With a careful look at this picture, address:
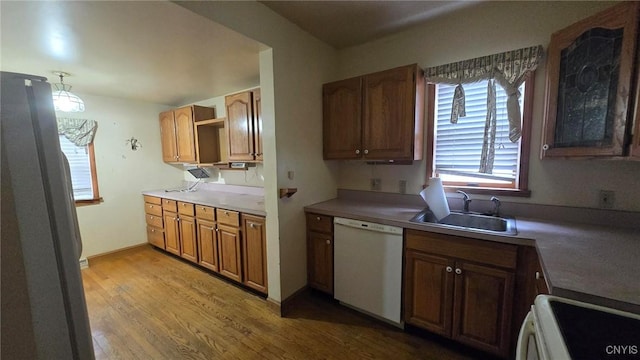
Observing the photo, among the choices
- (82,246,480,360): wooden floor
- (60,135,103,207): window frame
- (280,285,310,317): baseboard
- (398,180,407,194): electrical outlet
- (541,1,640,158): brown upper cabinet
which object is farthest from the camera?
(60,135,103,207): window frame

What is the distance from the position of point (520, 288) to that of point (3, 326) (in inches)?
91.2

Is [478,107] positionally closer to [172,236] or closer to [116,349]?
[116,349]

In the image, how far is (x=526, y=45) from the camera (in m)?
1.78

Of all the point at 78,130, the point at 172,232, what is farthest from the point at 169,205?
the point at 78,130

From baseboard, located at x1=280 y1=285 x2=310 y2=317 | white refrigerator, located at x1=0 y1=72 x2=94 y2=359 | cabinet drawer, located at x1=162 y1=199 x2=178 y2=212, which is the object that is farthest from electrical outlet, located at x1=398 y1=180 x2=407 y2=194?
cabinet drawer, located at x1=162 y1=199 x2=178 y2=212

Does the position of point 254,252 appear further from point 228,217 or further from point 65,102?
point 65,102

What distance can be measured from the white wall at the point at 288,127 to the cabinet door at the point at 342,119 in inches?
3.0

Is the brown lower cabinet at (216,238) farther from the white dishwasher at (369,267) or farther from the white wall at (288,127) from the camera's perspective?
the white dishwasher at (369,267)

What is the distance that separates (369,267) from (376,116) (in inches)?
50.3

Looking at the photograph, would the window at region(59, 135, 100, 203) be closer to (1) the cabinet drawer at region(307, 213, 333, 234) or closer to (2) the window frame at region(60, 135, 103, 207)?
(2) the window frame at region(60, 135, 103, 207)

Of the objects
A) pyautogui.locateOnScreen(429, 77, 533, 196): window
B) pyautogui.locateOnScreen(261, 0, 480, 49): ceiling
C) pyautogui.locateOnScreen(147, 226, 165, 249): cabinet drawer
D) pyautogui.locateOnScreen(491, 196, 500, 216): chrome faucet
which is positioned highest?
pyautogui.locateOnScreen(261, 0, 480, 49): ceiling

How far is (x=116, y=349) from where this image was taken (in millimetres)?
1795

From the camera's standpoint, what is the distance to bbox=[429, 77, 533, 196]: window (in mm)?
1869

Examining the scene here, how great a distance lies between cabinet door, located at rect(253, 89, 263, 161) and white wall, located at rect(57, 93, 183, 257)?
2342mm
